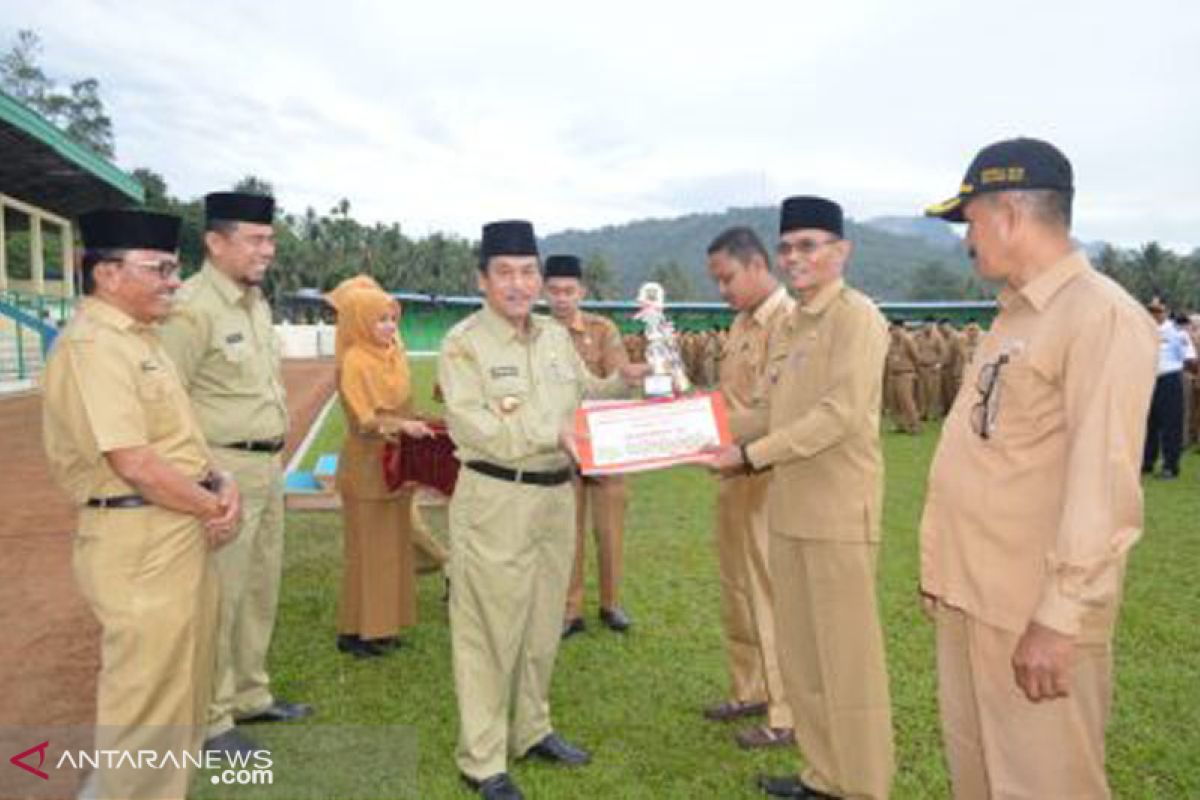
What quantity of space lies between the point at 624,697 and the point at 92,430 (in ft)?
10.0

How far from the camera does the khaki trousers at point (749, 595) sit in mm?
4598

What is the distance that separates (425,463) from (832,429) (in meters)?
2.87

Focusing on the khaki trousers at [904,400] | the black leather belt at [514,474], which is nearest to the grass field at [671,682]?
the black leather belt at [514,474]

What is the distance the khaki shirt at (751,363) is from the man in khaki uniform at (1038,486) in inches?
62.3

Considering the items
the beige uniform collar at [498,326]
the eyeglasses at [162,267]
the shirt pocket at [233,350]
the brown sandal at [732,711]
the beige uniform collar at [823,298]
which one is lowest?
the brown sandal at [732,711]

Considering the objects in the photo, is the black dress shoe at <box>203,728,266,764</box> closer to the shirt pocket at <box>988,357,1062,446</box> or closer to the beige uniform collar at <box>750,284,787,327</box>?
the beige uniform collar at <box>750,284,787,327</box>

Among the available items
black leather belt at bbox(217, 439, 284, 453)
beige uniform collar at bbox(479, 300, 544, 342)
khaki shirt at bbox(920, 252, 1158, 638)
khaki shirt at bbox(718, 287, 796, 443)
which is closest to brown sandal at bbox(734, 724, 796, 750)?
khaki shirt at bbox(718, 287, 796, 443)

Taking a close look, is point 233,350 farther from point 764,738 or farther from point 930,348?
point 930,348

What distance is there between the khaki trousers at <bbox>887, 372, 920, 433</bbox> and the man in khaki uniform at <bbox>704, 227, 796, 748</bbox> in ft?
42.8

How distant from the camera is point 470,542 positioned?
13.0ft

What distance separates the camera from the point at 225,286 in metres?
4.46

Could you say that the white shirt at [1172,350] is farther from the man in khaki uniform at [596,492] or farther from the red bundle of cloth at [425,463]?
the red bundle of cloth at [425,463]

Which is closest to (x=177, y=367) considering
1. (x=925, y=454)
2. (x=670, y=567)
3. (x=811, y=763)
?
(x=811, y=763)

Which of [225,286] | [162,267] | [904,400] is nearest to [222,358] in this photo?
[225,286]
